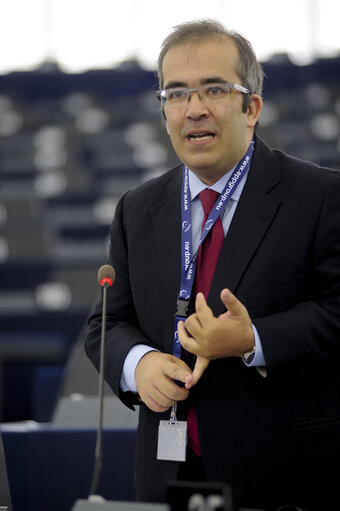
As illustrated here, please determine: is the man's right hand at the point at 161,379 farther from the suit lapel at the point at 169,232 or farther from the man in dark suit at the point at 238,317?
the suit lapel at the point at 169,232

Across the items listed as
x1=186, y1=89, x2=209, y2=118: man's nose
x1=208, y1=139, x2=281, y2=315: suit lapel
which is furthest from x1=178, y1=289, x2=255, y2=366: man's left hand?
x1=186, y1=89, x2=209, y2=118: man's nose

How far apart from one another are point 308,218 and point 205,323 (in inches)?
14.0

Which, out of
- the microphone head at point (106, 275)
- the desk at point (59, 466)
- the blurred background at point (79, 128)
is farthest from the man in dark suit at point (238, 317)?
the blurred background at point (79, 128)

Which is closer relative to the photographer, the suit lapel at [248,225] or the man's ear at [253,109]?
the suit lapel at [248,225]

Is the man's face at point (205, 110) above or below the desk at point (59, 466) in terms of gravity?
above

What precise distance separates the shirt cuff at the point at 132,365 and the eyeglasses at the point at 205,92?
0.55 m

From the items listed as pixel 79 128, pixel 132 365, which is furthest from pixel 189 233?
pixel 79 128

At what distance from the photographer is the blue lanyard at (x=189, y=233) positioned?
1624 mm

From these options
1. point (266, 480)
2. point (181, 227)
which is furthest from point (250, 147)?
point (266, 480)

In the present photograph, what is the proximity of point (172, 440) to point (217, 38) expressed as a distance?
89 centimetres

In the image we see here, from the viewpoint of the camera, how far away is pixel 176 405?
1.64 m

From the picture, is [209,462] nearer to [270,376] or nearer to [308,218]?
[270,376]

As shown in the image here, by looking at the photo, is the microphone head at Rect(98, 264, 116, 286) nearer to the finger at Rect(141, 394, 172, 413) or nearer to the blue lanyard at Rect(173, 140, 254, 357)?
the blue lanyard at Rect(173, 140, 254, 357)

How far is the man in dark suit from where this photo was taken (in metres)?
1.54
